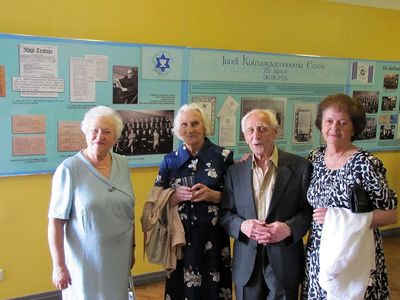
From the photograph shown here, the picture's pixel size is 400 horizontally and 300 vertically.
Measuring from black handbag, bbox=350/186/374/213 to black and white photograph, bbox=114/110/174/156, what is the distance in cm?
197

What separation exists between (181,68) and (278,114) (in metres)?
1.13

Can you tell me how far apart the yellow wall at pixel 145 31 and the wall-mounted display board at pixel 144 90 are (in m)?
0.10

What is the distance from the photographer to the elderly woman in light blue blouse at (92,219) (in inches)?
79.0

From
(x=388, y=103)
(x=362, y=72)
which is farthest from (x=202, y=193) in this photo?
(x=388, y=103)

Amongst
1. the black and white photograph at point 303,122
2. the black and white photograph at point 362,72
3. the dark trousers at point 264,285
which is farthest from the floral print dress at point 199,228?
the black and white photograph at point 362,72

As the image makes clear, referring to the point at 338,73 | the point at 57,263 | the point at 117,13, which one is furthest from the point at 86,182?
the point at 338,73

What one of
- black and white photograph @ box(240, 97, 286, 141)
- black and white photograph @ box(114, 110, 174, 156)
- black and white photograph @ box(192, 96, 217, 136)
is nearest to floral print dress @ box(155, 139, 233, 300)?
black and white photograph @ box(114, 110, 174, 156)

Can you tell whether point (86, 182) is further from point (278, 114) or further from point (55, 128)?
point (278, 114)

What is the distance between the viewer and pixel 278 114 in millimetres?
4109

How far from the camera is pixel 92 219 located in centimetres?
201

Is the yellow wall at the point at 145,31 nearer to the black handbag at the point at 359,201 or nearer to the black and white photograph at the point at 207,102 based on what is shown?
the black and white photograph at the point at 207,102

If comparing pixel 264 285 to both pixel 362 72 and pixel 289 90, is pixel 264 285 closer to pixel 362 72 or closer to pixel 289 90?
pixel 289 90

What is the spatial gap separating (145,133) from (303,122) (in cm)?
170

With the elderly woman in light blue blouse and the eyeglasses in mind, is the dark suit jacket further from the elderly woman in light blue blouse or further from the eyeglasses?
the elderly woman in light blue blouse
